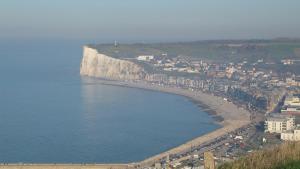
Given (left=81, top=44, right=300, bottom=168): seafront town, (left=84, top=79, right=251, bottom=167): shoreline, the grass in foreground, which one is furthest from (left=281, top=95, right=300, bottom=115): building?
the grass in foreground

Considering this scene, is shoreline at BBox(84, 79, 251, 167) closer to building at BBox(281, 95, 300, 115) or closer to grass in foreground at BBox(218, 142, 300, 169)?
building at BBox(281, 95, 300, 115)

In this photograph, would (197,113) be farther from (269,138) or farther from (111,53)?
(111,53)

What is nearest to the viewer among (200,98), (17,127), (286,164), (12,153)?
(286,164)

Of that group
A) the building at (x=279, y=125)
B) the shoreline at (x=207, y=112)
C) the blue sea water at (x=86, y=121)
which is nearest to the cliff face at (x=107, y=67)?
the shoreline at (x=207, y=112)

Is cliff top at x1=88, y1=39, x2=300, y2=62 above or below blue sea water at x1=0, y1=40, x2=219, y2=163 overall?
above

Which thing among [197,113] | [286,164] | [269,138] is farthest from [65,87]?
[286,164]

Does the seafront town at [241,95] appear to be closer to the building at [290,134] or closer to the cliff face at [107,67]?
the building at [290,134]

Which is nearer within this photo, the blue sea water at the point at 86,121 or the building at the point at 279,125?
the blue sea water at the point at 86,121
